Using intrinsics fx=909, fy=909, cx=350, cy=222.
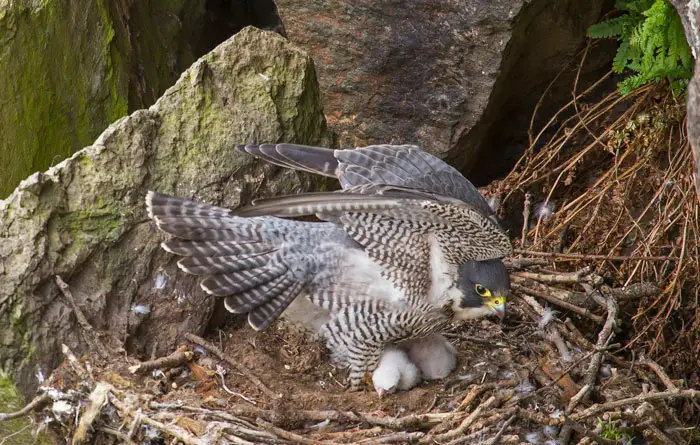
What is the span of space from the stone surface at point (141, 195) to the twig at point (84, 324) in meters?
0.03

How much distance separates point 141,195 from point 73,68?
46.1 inches

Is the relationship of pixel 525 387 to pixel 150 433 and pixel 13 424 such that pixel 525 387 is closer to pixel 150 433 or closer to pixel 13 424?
pixel 150 433

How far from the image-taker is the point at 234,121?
4.59 meters

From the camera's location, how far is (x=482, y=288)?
435 centimetres

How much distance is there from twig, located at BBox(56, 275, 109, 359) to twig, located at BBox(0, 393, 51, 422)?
13.8 inches

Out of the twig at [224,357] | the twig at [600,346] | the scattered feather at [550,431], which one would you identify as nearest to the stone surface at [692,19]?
the twig at [600,346]

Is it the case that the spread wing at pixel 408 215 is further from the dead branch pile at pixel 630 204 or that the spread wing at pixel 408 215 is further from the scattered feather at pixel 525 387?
the dead branch pile at pixel 630 204

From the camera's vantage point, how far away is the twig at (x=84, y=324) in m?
4.06

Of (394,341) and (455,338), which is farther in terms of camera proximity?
(455,338)

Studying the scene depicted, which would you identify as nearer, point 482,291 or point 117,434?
point 117,434

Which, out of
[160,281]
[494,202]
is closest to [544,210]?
[494,202]

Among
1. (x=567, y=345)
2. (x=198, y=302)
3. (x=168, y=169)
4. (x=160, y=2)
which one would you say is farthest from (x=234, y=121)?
(x=567, y=345)

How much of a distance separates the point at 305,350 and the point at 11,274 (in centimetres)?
152

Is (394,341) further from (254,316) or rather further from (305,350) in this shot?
(254,316)
